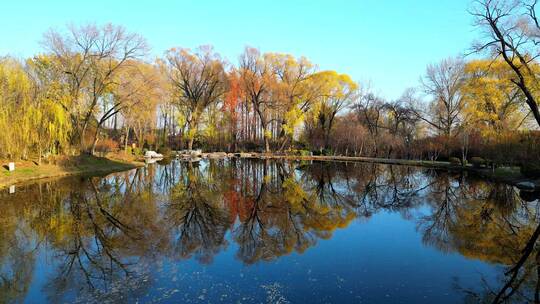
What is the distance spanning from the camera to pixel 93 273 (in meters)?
6.54

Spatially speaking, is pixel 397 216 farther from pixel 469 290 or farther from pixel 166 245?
pixel 166 245

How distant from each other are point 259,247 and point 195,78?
4348cm

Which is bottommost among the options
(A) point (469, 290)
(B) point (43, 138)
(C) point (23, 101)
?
(A) point (469, 290)

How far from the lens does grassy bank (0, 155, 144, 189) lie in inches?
720

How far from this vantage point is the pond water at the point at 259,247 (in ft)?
19.5

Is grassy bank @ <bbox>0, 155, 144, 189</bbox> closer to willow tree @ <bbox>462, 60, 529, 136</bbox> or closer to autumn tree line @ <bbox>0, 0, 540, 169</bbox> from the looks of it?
autumn tree line @ <bbox>0, 0, 540, 169</bbox>

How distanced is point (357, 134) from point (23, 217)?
137ft

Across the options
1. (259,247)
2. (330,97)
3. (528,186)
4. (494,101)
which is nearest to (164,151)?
(330,97)

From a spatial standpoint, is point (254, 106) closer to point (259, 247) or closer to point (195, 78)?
point (195, 78)

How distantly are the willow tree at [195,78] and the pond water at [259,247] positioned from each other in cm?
3407

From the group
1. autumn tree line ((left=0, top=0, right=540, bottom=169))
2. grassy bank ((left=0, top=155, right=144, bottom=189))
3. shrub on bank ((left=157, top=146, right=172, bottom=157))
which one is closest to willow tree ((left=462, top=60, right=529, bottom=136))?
autumn tree line ((left=0, top=0, right=540, bottom=169))

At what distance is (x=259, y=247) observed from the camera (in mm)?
8453

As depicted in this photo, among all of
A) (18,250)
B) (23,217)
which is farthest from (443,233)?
(23,217)

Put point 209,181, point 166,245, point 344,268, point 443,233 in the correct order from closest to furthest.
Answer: point 344,268, point 166,245, point 443,233, point 209,181
